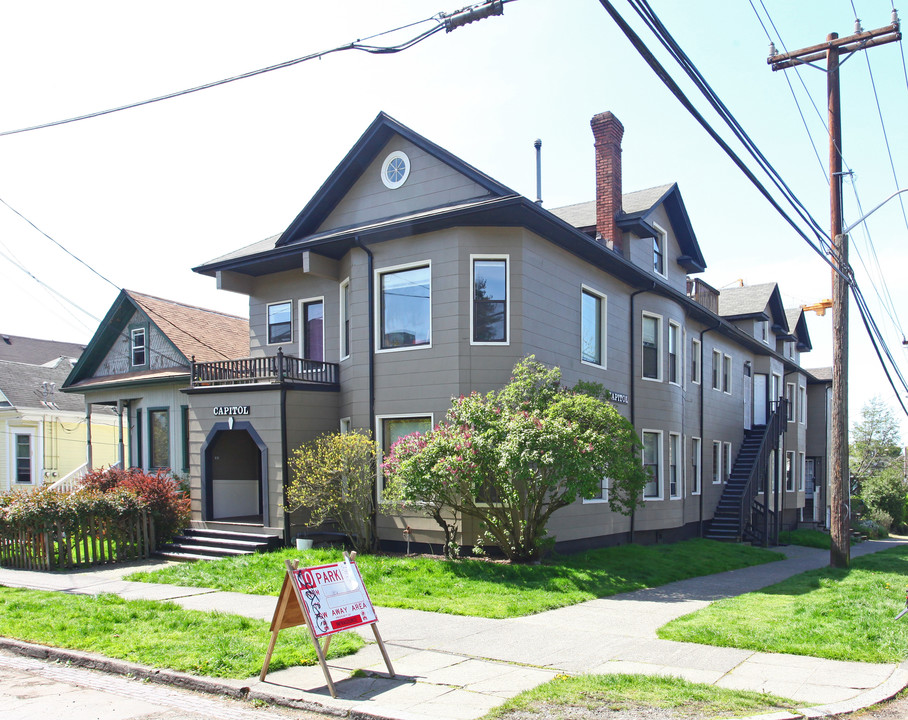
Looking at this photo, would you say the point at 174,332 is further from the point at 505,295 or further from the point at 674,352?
the point at 674,352

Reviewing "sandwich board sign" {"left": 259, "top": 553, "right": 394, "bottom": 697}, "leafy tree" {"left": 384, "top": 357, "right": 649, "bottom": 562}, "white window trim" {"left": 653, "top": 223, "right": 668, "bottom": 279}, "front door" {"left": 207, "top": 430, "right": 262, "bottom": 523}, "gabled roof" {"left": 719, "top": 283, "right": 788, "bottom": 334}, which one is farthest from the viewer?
"gabled roof" {"left": 719, "top": 283, "right": 788, "bottom": 334}

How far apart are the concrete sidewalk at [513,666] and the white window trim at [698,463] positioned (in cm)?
1332

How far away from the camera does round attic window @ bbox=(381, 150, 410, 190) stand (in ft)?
57.9

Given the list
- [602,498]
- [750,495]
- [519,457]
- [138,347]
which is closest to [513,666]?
[519,457]

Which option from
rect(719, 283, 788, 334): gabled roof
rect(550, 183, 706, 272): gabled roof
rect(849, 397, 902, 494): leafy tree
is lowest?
rect(849, 397, 902, 494): leafy tree

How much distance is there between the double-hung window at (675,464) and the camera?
22.2m

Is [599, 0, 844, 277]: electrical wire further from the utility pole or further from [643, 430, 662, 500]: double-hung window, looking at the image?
[643, 430, 662, 500]: double-hung window

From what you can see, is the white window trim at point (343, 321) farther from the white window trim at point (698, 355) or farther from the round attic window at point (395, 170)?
the white window trim at point (698, 355)

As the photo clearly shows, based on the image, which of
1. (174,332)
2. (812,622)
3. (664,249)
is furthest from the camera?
(174,332)

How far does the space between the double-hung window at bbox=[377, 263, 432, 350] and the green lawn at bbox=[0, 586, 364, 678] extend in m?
7.52

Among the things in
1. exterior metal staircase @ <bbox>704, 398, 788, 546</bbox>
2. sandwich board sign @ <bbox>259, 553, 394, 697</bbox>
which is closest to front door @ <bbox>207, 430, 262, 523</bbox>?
sandwich board sign @ <bbox>259, 553, 394, 697</bbox>

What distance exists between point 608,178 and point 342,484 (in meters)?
10.6

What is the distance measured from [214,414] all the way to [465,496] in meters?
7.35

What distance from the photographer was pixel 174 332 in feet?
77.1
